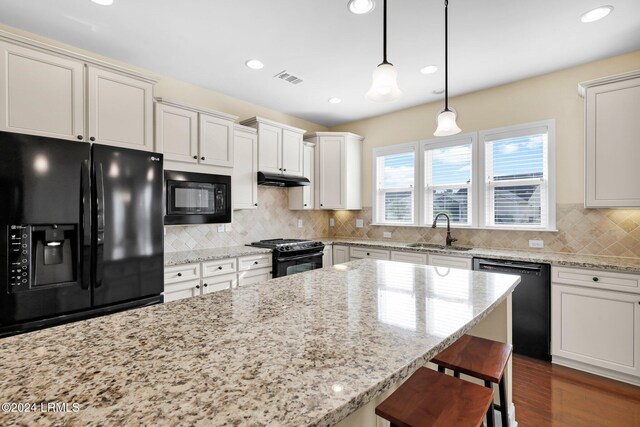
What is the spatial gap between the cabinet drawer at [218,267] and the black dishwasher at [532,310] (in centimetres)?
266

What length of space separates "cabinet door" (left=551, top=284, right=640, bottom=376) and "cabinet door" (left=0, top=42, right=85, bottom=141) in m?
4.07

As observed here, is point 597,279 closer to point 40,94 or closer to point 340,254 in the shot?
point 340,254

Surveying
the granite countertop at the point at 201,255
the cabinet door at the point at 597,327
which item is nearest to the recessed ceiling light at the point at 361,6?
the granite countertop at the point at 201,255

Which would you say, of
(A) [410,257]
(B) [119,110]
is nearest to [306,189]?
(A) [410,257]

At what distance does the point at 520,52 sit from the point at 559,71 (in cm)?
71

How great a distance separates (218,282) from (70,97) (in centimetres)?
188

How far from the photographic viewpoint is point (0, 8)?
2146mm

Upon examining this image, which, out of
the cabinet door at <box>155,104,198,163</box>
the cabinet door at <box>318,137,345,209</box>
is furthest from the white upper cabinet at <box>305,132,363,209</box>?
the cabinet door at <box>155,104,198,163</box>

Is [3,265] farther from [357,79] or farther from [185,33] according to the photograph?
[357,79]

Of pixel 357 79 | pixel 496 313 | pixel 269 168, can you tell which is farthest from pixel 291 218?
pixel 496 313

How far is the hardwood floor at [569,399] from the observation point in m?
2.02

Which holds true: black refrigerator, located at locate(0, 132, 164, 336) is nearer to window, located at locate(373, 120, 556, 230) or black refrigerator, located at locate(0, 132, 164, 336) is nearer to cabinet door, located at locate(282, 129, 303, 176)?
cabinet door, located at locate(282, 129, 303, 176)

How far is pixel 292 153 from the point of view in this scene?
13.6 feet

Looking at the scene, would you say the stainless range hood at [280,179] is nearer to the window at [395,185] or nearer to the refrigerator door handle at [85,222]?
the window at [395,185]
